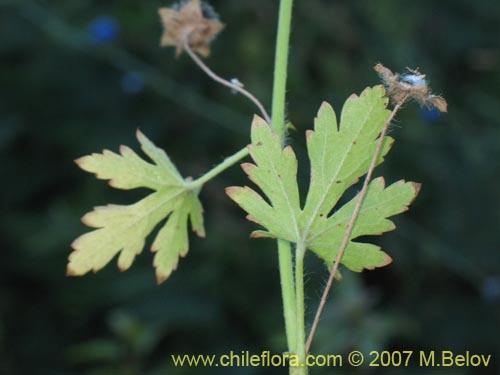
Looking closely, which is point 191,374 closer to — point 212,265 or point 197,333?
point 197,333

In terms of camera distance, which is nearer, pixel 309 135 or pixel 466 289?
pixel 309 135

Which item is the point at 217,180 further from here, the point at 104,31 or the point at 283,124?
the point at 283,124

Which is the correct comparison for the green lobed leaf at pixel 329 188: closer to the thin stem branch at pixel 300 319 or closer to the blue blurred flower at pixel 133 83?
the thin stem branch at pixel 300 319

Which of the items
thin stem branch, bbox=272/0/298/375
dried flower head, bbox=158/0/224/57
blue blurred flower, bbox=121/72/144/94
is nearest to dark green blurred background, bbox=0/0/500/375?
blue blurred flower, bbox=121/72/144/94

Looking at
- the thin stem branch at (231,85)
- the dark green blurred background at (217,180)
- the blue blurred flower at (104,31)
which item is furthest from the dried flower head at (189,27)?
the blue blurred flower at (104,31)

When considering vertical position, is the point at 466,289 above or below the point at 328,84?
below

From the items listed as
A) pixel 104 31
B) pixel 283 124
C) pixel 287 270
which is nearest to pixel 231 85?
pixel 283 124

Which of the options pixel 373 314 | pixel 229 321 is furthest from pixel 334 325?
pixel 229 321
